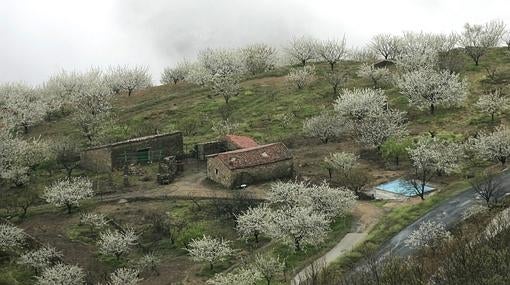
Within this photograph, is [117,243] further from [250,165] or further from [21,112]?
[21,112]

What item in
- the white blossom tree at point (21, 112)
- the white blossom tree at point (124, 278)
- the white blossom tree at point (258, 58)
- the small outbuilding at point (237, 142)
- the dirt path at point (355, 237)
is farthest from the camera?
the white blossom tree at point (258, 58)

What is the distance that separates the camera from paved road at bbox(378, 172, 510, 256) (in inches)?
1537

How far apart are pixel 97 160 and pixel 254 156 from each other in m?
18.4

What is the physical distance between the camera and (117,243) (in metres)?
43.0

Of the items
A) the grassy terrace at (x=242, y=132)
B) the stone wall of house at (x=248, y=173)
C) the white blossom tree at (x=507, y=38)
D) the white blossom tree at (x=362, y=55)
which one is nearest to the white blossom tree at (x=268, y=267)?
the grassy terrace at (x=242, y=132)

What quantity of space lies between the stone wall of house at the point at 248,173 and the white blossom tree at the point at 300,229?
43.1 ft

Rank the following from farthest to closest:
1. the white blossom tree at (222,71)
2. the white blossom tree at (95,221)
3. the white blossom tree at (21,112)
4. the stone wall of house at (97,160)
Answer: the white blossom tree at (222,71), the white blossom tree at (21,112), the stone wall of house at (97,160), the white blossom tree at (95,221)

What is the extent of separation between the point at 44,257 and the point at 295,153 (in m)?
29.9

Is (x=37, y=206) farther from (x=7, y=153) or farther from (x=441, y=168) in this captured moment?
(x=441, y=168)

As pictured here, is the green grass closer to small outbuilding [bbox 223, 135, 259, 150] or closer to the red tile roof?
the red tile roof

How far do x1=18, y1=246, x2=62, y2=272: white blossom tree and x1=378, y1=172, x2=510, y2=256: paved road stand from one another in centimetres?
2260

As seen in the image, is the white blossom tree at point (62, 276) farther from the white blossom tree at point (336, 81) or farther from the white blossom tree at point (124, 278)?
the white blossom tree at point (336, 81)

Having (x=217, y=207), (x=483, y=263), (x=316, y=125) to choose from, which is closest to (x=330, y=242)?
(x=217, y=207)

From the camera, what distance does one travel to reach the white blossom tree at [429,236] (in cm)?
3572
